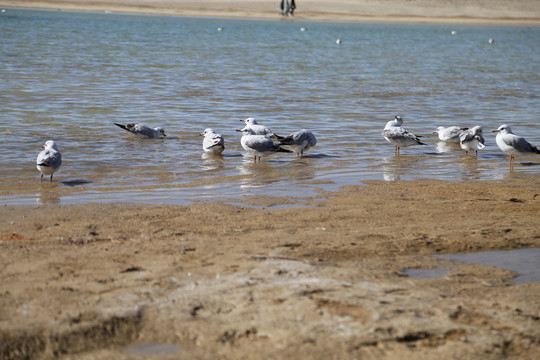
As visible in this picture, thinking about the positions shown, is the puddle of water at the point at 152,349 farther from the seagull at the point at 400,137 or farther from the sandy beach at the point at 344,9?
the sandy beach at the point at 344,9

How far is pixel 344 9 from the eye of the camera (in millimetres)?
78000

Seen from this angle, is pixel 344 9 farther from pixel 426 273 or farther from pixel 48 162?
pixel 426 273

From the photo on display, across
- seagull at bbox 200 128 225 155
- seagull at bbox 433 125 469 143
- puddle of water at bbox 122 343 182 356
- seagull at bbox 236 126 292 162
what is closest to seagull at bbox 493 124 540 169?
seagull at bbox 433 125 469 143

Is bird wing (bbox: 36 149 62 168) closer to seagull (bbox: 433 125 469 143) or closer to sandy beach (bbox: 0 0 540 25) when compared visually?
seagull (bbox: 433 125 469 143)

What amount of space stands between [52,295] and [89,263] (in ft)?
2.15

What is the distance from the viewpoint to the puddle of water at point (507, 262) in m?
5.08

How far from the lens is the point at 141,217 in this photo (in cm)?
662

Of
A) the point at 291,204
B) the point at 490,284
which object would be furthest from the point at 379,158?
the point at 490,284

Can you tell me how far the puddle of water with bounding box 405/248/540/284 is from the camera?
508cm

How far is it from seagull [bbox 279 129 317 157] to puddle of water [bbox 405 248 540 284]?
16.9 ft

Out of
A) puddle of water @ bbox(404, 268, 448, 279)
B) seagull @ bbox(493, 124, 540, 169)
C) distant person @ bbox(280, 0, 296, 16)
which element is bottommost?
puddle of water @ bbox(404, 268, 448, 279)

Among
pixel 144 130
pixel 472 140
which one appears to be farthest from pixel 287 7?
A: pixel 472 140

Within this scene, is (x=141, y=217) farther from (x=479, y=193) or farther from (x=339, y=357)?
(x=479, y=193)

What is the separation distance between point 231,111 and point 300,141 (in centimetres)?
497
